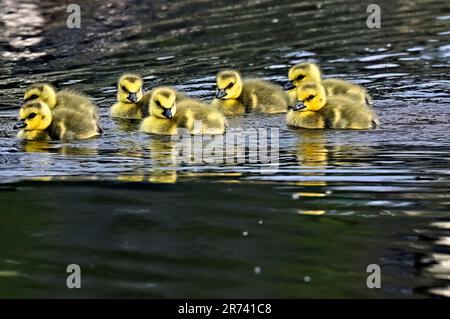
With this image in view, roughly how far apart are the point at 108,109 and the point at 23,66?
2737mm

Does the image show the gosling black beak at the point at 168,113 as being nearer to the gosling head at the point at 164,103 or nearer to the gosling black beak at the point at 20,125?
the gosling head at the point at 164,103

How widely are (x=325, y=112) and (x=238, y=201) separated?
3.03 meters

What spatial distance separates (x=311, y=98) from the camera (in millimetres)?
9117

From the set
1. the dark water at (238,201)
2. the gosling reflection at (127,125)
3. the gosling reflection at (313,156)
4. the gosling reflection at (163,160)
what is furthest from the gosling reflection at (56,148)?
the gosling reflection at (313,156)

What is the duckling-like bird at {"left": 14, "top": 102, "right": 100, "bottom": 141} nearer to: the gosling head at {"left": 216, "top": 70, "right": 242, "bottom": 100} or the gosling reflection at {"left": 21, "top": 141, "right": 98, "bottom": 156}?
the gosling reflection at {"left": 21, "top": 141, "right": 98, "bottom": 156}

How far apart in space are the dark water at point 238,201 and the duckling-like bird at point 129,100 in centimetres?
27

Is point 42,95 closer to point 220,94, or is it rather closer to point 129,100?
point 129,100

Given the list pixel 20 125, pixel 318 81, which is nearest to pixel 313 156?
pixel 318 81

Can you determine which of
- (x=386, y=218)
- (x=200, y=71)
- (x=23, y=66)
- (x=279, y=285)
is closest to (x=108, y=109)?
(x=200, y=71)

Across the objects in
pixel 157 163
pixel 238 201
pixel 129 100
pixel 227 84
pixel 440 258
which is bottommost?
pixel 440 258

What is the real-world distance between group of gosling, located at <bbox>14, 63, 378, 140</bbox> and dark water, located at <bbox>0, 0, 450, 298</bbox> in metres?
0.18

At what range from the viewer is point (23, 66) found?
41.2ft

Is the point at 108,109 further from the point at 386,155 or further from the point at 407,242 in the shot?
the point at 407,242
